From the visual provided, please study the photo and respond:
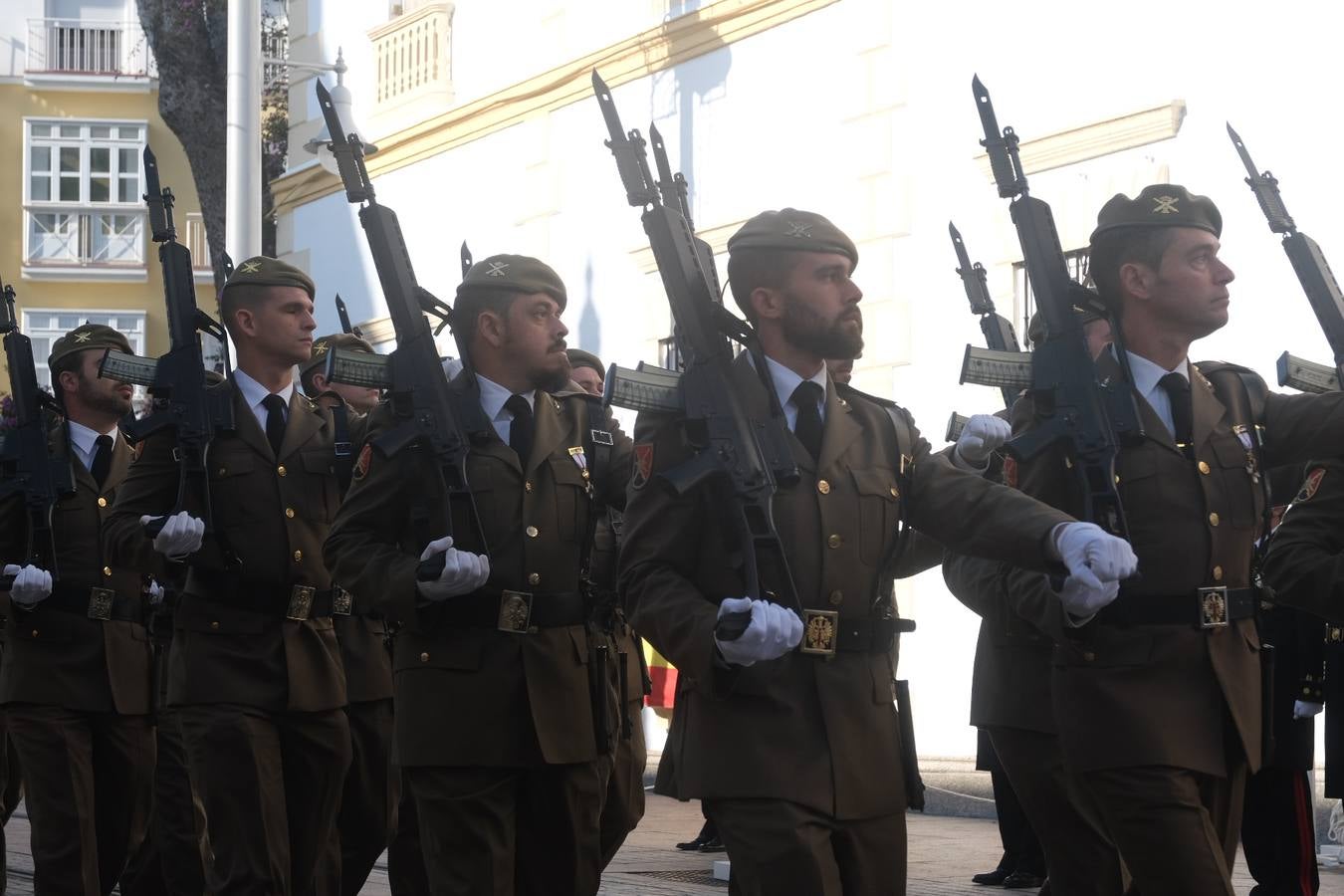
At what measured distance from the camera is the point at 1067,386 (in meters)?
5.53

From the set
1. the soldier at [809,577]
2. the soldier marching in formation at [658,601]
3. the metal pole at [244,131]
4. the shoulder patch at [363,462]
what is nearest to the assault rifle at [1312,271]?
the soldier marching in formation at [658,601]

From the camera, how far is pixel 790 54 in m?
14.7

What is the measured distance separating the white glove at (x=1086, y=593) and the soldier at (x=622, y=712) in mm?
1832

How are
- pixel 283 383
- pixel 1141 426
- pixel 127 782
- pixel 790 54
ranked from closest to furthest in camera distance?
1. pixel 1141 426
2. pixel 283 383
3. pixel 127 782
4. pixel 790 54

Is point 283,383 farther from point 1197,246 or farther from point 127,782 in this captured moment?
point 1197,246

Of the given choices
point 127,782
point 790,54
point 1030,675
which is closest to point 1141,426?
point 1030,675

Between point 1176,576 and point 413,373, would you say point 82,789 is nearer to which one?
point 413,373

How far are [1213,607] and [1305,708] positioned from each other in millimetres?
1909

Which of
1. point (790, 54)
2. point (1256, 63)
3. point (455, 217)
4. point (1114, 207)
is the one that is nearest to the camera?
point (1114, 207)

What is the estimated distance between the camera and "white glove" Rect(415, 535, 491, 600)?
5.86 metres

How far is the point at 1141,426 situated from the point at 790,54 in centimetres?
964

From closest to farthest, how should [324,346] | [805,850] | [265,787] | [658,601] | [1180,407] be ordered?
[805,850]
[658,601]
[1180,407]
[265,787]
[324,346]

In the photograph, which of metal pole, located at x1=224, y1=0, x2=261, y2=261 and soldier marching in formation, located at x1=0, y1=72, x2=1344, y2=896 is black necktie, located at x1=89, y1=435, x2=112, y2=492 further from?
metal pole, located at x1=224, y1=0, x2=261, y2=261

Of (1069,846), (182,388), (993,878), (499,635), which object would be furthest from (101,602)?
(1069,846)
